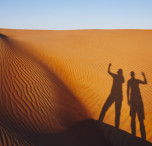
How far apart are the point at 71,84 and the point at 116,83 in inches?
87.5

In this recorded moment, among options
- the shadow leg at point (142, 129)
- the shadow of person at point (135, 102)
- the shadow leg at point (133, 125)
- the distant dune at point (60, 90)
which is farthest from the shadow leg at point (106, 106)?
the shadow leg at point (142, 129)

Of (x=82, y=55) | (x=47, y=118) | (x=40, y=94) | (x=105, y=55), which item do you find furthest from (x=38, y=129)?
(x=105, y=55)

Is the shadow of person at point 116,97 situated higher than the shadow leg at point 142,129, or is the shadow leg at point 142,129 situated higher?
the shadow of person at point 116,97

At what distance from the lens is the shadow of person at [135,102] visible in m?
4.18

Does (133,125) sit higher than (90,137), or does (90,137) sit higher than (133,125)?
(133,125)

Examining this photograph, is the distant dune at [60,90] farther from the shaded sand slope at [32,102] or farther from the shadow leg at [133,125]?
the shadow leg at [133,125]

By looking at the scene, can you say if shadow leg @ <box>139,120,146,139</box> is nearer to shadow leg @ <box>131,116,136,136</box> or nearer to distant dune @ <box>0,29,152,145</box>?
distant dune @ <box>0,29,152,145</box>

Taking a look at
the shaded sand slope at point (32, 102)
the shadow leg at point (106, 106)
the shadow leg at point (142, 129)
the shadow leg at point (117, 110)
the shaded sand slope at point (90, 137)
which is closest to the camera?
the shaded sand slope at point (90, 137)

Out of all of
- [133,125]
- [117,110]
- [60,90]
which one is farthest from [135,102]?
[60,90]

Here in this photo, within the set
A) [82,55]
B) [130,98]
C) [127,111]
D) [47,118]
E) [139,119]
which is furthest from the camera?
[82,55]

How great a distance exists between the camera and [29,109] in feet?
12.5

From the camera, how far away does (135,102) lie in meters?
5.09

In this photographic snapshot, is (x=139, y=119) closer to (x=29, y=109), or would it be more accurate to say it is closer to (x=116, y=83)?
(x=116, y=83)

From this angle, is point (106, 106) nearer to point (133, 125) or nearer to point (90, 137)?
point (133, 125)
